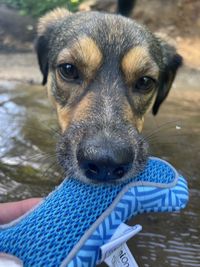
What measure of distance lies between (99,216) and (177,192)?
0.45 m

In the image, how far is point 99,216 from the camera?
2.23 meters

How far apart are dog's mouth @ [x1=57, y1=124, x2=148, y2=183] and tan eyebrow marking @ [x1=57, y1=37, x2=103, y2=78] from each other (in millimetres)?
697

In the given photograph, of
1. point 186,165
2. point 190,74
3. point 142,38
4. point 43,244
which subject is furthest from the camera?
point 190,74

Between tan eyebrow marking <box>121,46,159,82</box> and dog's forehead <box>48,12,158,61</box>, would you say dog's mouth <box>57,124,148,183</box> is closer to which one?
A: tan eyebrow marking <box>121,46,159,82</box>

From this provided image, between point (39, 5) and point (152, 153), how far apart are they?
642cm

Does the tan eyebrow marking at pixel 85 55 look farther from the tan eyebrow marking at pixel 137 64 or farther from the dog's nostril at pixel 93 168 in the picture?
the dog's nostril at pixel 93 168

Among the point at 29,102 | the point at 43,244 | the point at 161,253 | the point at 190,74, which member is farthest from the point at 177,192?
the point at 190,74

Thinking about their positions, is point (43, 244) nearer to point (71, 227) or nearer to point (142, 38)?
point (71, 227)

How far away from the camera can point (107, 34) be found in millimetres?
3514

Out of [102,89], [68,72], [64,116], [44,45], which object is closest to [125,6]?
[44,45]

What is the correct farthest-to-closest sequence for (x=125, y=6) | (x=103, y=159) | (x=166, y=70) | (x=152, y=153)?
(x=125, y=6) < (x=152, y=153) < (x=166, y=70) < (x=103, y=159)

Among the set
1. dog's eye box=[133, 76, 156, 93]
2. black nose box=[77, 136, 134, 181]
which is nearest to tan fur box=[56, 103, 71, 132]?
dog's eye box=[133, 76, 156, 93]

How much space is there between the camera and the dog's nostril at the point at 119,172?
2.45m

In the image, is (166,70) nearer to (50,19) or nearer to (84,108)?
(50,19)
